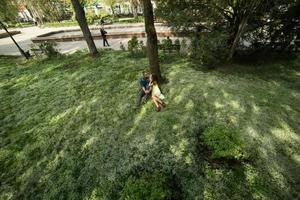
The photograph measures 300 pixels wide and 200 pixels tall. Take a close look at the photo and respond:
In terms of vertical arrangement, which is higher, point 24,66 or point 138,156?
point 138,156

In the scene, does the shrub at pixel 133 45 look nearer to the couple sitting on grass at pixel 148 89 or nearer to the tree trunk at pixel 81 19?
the tree trunk at pixel 81 19

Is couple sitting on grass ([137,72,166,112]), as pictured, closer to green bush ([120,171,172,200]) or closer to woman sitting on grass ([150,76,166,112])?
woman sitting on grass ([150,76,166,112])

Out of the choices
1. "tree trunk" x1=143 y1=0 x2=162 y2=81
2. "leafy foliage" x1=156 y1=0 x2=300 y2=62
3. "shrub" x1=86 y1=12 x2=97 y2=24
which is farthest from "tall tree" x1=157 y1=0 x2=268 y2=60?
"shrub" x1=86 y1=12 x2=97 y2=24

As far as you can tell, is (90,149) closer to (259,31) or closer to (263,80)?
(263,80)

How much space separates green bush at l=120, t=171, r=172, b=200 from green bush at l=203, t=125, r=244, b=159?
1463 millimetres

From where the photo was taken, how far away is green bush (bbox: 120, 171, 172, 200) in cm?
462

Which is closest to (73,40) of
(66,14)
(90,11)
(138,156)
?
(90,11)

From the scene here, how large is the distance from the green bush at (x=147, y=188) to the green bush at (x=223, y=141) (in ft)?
4.80

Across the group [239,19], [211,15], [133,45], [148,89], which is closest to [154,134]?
[148,89]

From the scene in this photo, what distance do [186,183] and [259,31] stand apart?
9.52 m

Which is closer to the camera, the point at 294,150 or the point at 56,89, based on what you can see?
the point at 294,150

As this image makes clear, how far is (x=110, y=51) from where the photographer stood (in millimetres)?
15328

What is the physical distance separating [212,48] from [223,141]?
562 centimetres

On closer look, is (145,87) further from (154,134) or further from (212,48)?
(212,48)
